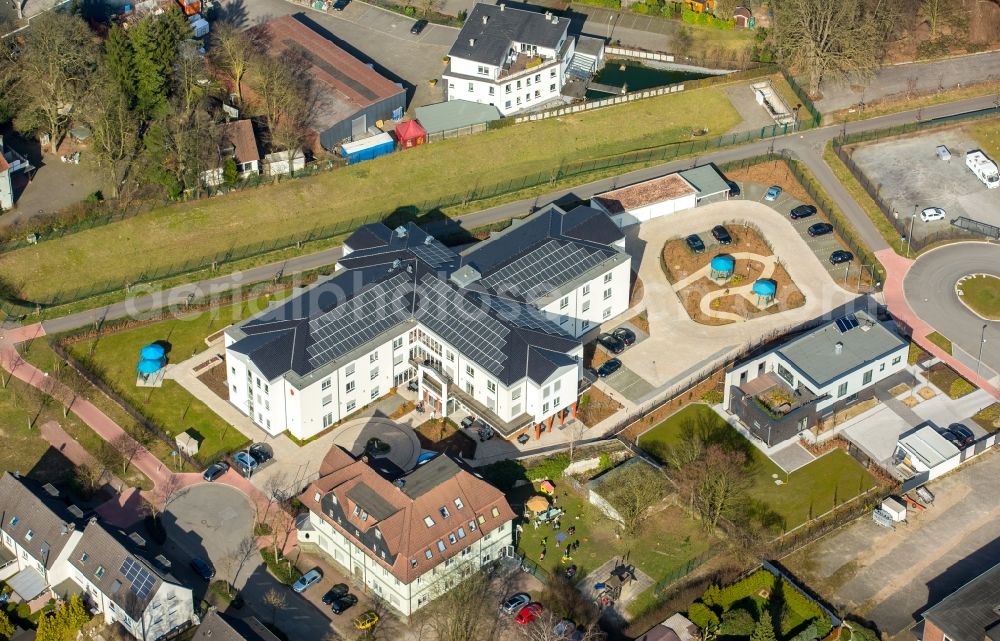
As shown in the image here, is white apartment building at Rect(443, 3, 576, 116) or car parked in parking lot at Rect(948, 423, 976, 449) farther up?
white apartment building at Rect(443, 3, 576, 116)

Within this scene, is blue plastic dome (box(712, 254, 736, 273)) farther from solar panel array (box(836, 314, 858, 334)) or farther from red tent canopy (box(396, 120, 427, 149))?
red tent canopy (box(396, 120, 427, 149))

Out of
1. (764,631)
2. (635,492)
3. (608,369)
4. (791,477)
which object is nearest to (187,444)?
(608,369)

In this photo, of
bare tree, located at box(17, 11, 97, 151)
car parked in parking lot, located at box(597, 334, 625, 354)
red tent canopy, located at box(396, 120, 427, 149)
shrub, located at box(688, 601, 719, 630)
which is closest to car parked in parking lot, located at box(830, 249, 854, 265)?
car parked in parking lot, located at box(597, 334, 625, 354)

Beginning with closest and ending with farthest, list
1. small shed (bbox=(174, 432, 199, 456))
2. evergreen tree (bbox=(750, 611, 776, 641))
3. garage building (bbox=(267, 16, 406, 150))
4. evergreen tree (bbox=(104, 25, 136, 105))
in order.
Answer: evergreen tree (bbox=(750, 611, 776, 641)) < small shed (bbox=(174, 432, 199, 456)) < evergreen tree (bbox=(104, 25, 136, 105)) < garage building (bbox=(267, 16, 406, 150))

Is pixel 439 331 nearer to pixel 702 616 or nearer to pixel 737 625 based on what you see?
pixel 702 616

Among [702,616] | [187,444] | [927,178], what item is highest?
[927,178]

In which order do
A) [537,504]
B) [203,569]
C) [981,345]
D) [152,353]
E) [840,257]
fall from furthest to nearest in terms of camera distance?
[840,257] < [981,345] < [152,353] < [537,504] < [203,569]

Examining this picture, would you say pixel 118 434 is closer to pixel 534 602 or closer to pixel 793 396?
pixel 534 602

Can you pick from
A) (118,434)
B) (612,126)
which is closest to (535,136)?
(612,126)
